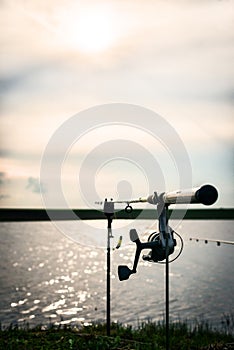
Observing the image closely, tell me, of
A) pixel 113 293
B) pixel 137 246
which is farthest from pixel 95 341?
pixel 113 293

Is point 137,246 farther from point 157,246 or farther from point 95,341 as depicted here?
point 95,341

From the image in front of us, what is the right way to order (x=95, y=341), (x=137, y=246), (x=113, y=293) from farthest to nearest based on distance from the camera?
1. (x=113, y=293)
2. (x=95, y=341)
3. (x=137, y=246)

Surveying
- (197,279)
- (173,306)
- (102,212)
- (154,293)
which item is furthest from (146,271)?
(102,212)

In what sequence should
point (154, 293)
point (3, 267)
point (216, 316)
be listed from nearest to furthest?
point (216, 316), point (154, 293), point (3, 267)

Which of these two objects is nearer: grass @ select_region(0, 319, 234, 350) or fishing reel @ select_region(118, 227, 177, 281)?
fishing reel @ select_region(118, 227, 177, 281)

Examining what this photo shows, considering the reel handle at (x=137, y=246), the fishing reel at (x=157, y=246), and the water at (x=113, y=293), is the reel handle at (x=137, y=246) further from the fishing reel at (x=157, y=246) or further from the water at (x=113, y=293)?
the water at (x=113, y=293)

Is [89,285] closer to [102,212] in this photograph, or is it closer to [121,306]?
[121,306]

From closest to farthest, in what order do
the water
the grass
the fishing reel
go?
the fishing reel < the grass < the water

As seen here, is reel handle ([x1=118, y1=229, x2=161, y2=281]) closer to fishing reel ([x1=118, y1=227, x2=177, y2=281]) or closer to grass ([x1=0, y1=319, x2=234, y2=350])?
fishing reel ([x1=118, y1=227, x2=177, y2=281])

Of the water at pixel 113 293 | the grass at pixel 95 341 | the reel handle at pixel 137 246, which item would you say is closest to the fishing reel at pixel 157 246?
the reel handle at pixel 137 246

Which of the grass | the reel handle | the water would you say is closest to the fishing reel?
the reel handle

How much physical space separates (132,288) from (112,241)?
15.2 metres

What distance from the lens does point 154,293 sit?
2227cm

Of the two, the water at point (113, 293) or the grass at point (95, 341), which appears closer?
the grass at point (95, 341)
